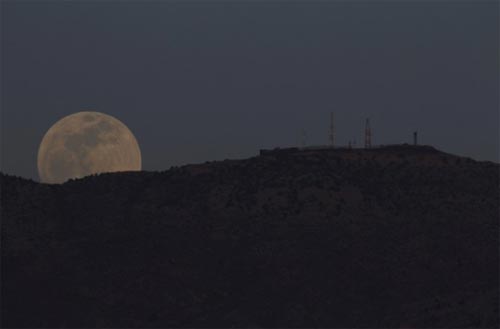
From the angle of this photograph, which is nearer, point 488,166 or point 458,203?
point 458,203

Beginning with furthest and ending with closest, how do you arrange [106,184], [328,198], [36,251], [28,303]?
[106,184]
[328,198]
[36,251]
[28,303]

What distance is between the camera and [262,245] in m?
87.2

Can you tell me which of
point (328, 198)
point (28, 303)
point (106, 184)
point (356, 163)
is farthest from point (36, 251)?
point (356, 163)

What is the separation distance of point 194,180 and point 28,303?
24.9 metres

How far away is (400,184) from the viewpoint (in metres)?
97.3

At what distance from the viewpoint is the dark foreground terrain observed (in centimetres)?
7894

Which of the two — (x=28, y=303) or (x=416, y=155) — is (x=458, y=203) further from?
(x=28, y=303)

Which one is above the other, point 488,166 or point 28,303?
point 488,166

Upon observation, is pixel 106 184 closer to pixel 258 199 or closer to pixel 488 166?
pixel 258 199

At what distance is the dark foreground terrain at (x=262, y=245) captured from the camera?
78.9m

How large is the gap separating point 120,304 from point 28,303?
666 centimetres

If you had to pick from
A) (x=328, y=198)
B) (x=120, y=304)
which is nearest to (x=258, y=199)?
(x=328, y=198)

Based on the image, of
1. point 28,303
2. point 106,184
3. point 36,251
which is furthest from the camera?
point 106,184

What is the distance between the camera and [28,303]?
3081 inches
